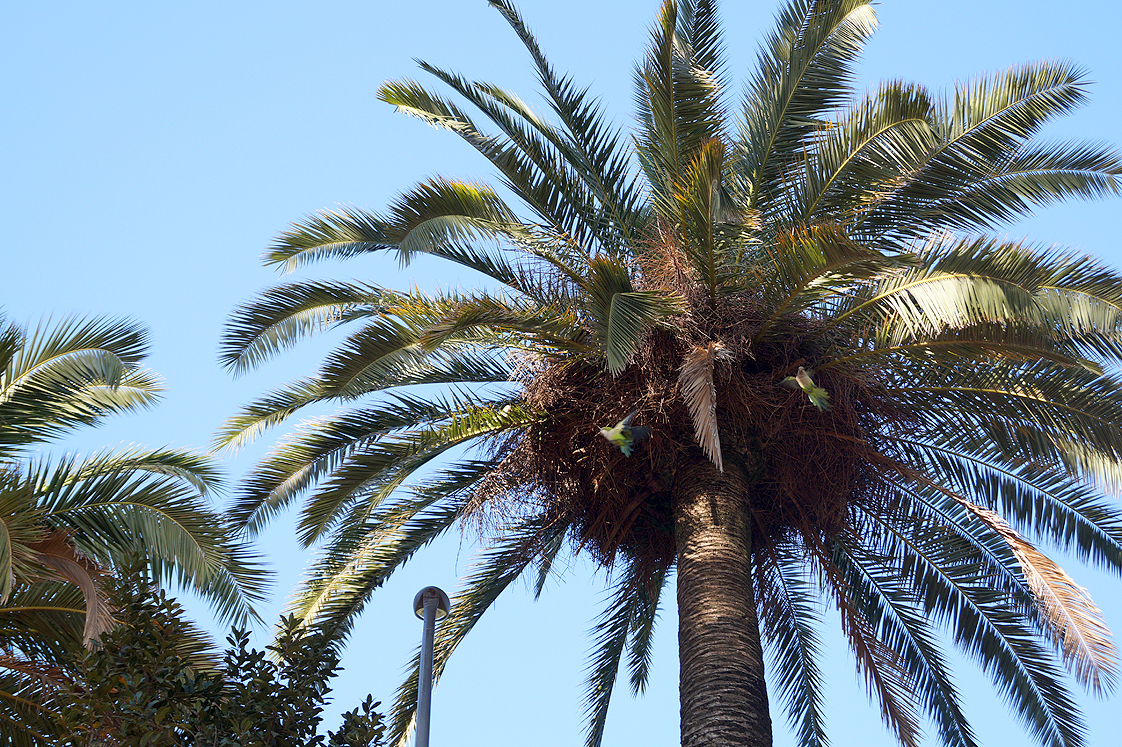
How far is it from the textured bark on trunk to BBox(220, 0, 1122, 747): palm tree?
29mm

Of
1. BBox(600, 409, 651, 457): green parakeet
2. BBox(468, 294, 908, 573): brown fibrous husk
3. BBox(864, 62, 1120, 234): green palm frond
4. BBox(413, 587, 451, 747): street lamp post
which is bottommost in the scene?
BBox(413, 587, 451, 747): street lamp post

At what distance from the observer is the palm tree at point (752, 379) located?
870cm

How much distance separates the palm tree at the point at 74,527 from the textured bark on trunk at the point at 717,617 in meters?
3.64

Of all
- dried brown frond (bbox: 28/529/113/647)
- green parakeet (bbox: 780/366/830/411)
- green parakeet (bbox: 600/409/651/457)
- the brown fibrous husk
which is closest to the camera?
dried brown frond (bbox: 28/529/113/647)

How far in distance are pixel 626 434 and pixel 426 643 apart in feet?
7.40

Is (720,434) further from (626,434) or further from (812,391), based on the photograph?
(812,391)

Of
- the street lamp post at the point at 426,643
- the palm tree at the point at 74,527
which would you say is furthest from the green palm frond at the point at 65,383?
the street lamp post at the point at 426,643

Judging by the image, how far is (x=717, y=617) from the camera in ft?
27.9

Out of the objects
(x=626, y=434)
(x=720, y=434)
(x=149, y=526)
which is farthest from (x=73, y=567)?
(x=720, y=434)

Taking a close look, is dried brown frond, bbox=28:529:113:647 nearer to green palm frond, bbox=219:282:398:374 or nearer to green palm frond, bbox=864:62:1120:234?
green palm frond, bbox=219:282:398:374

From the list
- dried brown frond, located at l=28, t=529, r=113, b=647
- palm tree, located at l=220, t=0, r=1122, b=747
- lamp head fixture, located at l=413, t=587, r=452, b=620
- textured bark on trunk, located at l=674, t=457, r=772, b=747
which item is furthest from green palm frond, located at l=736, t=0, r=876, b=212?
dried brown frond, located at l=28, t=529, r=113, b=647

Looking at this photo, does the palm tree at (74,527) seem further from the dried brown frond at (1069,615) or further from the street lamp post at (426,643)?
the dried brown frond at (1069,615)

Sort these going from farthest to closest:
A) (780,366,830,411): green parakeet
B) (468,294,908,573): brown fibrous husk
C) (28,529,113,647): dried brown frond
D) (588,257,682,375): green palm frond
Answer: (468,294,908,573): brown fibrous husk
(780,366,830,411): green parakeet
(28,529,113,647): dried brown frond
(588,257,682,375): green palm frond

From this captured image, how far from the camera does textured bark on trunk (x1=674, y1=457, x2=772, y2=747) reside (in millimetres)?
7965
